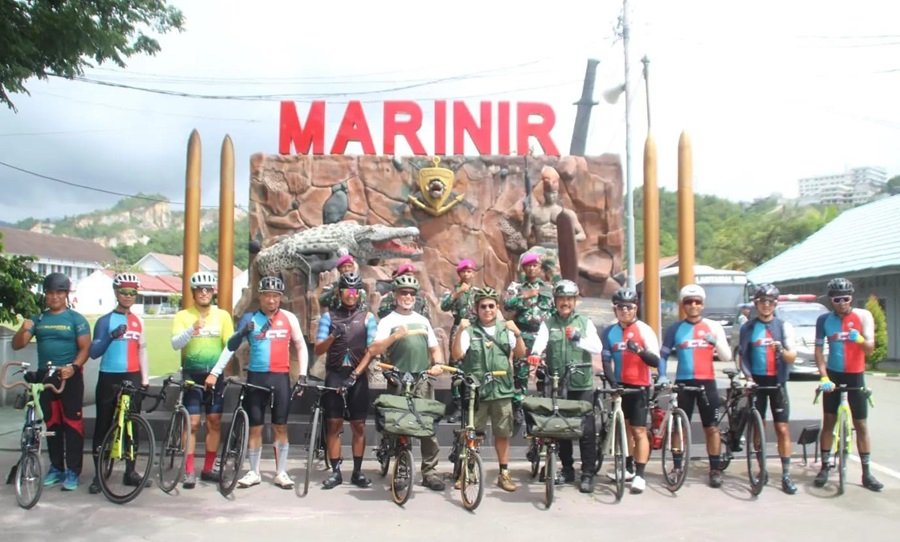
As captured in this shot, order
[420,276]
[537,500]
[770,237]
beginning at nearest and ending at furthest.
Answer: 1. [537,500]
2. [420,276]
3. [770,237]

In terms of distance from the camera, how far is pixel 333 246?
9211 millimetres

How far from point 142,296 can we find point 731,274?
5105 centimetres

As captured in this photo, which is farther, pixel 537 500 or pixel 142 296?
pixel 142 296

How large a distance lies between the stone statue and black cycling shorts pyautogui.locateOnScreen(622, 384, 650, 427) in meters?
4.18

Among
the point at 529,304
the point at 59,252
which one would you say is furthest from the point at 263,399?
the point at 59,252

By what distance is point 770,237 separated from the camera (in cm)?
3744

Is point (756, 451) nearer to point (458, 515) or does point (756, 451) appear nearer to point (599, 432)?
point (599, 432)

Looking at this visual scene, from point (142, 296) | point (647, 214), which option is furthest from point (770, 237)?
point (142, 296)

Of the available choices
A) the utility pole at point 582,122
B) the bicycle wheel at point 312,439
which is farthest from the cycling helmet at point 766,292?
the utility pole at point 582,122

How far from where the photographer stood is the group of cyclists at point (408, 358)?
5.51 m

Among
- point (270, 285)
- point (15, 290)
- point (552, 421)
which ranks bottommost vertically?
point (552, 421)

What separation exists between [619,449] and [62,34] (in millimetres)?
6495

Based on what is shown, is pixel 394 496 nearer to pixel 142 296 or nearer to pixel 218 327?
pixel 218 327

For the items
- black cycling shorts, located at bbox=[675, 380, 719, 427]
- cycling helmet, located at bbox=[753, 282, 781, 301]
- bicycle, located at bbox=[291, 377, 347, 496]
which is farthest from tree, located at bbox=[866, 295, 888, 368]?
bicycle, located at bbox=[291, 377, 347, 496]
